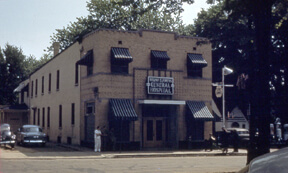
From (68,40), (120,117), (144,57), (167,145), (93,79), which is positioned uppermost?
(68,40)

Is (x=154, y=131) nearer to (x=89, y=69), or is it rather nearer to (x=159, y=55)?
(x=159, y=55)

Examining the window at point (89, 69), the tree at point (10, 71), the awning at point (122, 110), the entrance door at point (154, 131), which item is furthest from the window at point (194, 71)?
the tree at point (10, 71)

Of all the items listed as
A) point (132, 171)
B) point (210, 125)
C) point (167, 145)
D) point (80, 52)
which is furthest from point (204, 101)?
point (132, 171)

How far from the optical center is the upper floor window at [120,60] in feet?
85.7

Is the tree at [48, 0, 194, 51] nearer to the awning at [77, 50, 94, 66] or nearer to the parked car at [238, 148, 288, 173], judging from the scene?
the awning at [77, 50, 94, 66]

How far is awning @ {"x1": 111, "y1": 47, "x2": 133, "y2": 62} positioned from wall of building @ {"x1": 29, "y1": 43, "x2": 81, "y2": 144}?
4.74 m

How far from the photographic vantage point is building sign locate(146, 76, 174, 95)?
27.3 m

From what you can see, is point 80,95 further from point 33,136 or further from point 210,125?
point 210,125

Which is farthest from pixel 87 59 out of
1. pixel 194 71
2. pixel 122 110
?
pixel 194 71

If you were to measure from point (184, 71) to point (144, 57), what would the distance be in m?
3.52

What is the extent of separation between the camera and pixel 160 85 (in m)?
27.7

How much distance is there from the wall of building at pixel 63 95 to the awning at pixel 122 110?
4885 mm

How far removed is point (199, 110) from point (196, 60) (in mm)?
3834

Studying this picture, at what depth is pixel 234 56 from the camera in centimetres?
4397
